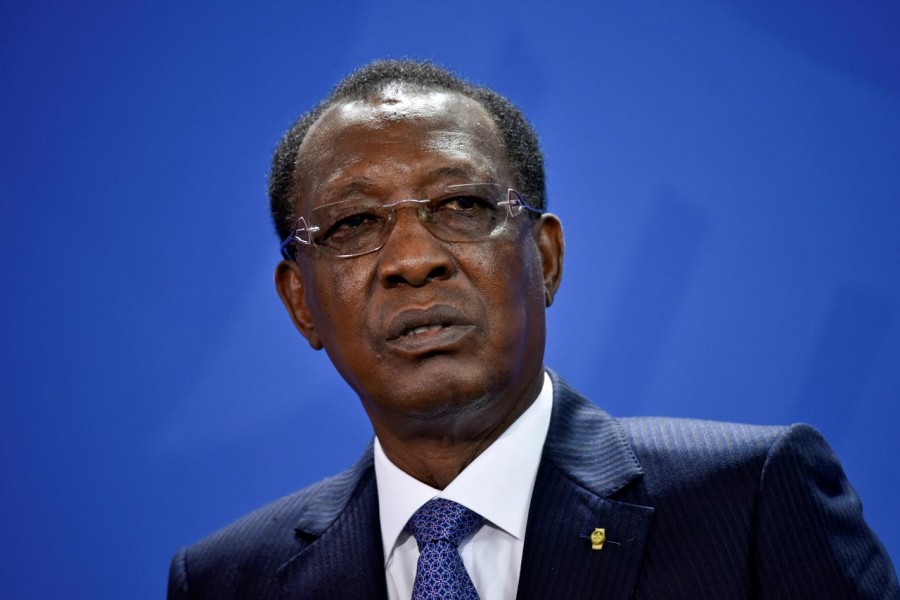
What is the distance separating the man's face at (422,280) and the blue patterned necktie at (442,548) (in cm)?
20

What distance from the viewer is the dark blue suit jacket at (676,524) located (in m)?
1.87

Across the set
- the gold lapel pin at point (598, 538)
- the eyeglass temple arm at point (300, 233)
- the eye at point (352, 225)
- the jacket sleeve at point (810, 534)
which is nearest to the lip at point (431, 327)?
the eye at point (352, 225)

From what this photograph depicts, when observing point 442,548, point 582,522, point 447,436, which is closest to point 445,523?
point 442,548

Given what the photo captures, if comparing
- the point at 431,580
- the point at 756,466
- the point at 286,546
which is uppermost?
the point at 756,466

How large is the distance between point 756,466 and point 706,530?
0.53 ft

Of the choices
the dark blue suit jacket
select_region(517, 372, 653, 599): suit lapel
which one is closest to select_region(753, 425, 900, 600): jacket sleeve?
the dark blue suit jacket

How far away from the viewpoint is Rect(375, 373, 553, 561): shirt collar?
2100 mm

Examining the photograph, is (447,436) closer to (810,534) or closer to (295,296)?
(295,296)

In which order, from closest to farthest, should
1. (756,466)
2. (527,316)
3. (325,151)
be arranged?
(756,466) → (527,316) → (325,151)

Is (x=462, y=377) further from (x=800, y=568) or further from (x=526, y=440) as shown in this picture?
(x=800, y=568)

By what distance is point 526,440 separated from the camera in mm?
2182

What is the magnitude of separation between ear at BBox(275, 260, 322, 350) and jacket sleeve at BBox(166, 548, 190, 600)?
63cm

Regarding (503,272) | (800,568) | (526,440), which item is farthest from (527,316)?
(800,568)

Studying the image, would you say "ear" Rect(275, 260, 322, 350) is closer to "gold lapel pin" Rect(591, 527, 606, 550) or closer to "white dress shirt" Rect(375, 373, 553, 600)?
"white dress shirt" Rect(375, 373, 553, 600)
